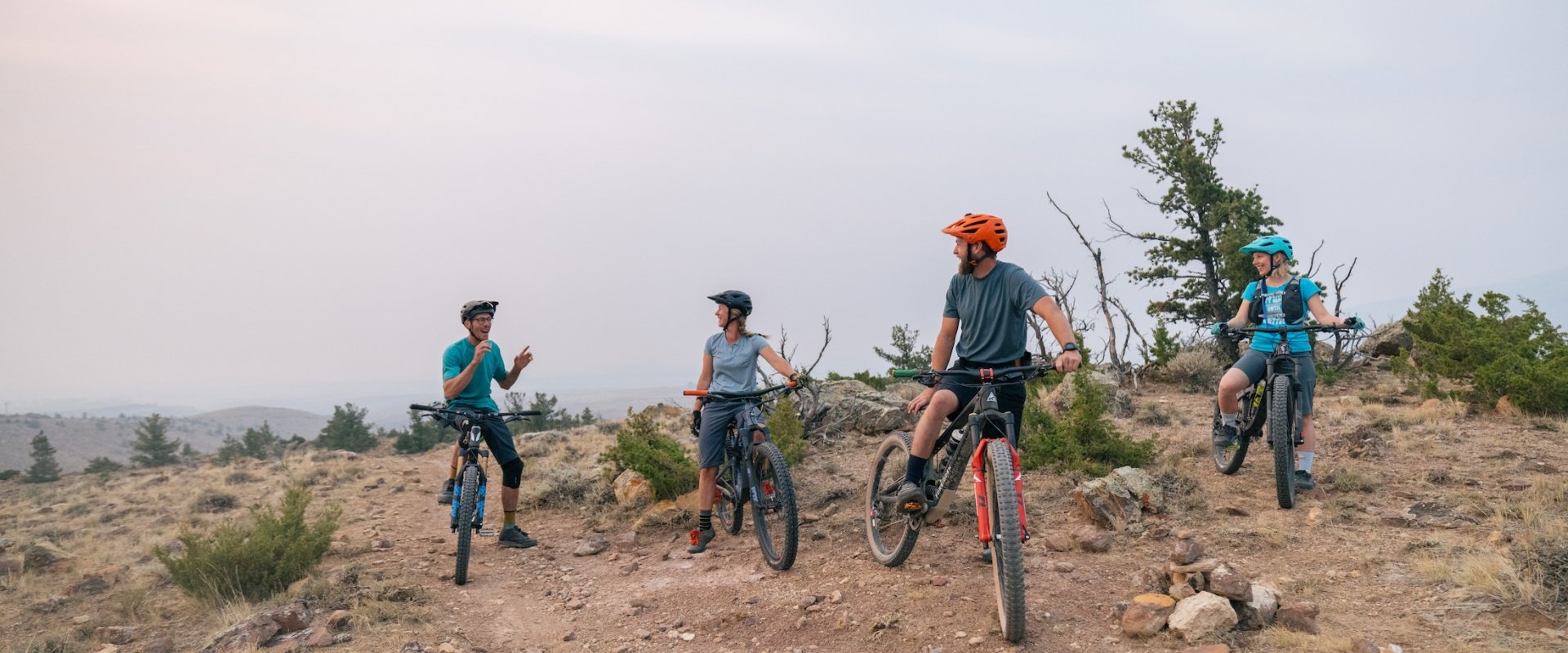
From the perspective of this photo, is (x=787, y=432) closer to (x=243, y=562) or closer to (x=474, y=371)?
(x=474, y=371)

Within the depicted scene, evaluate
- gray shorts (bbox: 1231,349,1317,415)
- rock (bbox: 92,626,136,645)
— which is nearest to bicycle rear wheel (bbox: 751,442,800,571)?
gray shorts (bbox: 1231,349,1317,415)

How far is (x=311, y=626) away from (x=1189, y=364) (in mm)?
14707

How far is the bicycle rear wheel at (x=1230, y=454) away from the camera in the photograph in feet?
25.7

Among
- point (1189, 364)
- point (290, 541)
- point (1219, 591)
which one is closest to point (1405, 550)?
point (1219, 591)

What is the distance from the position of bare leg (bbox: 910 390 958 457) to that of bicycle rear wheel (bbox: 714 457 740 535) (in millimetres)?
2275

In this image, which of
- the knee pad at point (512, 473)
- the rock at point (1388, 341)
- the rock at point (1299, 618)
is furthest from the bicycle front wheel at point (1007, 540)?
the rock at point (1388, 341)

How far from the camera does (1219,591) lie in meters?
4.65

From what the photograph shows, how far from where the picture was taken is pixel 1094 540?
6219 millimetres

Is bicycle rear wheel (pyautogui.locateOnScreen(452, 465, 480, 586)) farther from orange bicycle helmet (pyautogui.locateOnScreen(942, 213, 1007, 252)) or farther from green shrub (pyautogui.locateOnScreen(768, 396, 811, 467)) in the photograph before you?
orange bicycle helmet (pyautogui.locateOnScreen(942, 213, 1007, 252))

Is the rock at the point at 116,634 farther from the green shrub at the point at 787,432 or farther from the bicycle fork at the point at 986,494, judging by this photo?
the bicycle fork at the point at 986,494

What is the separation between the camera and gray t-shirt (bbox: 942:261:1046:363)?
4.98m

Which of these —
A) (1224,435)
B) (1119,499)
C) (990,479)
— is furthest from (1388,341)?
(990,479)

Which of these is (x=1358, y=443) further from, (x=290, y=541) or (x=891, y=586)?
(x=290, y=541)

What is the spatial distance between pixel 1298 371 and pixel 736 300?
474cm
